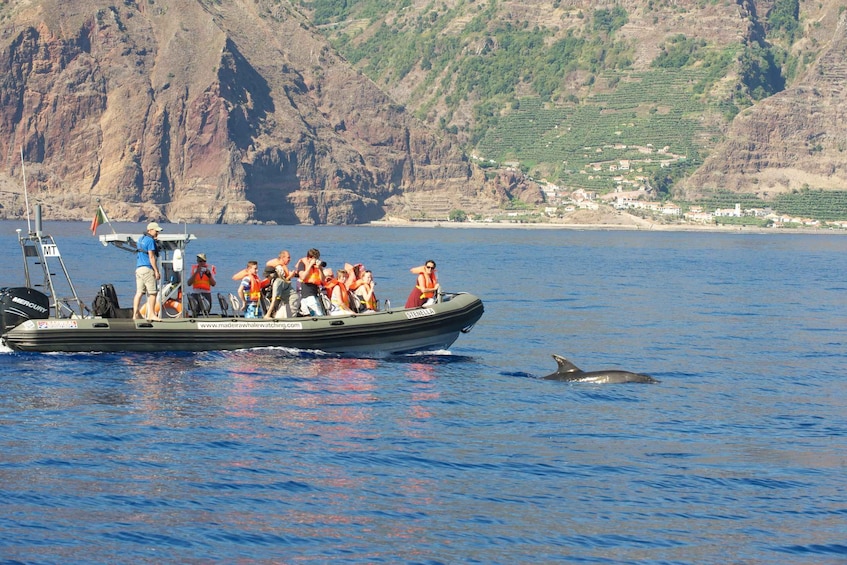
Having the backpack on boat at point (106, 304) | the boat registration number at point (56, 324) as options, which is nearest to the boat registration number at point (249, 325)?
the backpack on boat at point (106, 304)

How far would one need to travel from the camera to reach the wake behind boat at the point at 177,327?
24.4m

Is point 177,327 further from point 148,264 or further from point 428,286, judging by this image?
point 428,286

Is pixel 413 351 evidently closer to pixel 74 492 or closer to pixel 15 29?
pixel 74 492

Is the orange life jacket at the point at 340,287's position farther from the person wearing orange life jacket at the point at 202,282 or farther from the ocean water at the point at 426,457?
the person wearing orange life jacket at the point at 202,282

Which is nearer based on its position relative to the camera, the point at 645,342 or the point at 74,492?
the point at 74,492

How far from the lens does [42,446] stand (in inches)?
688

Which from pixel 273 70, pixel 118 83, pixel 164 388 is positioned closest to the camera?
pixel 164 388

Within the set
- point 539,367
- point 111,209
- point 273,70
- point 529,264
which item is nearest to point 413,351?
point 539,367

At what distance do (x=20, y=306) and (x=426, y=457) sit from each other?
35.2 ft

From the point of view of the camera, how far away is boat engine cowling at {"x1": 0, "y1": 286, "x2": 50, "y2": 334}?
80.0 feet

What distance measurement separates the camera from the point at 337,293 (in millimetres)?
26000

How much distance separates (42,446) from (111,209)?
504ft

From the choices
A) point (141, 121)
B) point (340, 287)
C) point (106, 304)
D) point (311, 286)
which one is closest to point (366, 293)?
point (340, 287)

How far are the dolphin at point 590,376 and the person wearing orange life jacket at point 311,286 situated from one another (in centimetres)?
495
